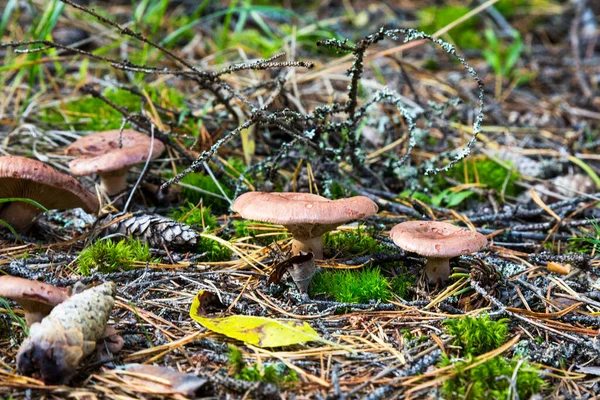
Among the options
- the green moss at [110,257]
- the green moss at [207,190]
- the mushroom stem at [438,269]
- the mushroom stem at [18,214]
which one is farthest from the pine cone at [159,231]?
the mushroom stem at [438,269]

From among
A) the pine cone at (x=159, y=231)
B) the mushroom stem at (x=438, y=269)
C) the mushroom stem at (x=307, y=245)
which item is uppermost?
the pine cone at (x=159, y=231)

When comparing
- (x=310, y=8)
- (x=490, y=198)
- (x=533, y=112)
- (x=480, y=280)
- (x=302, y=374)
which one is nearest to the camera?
(x=302, y=374)

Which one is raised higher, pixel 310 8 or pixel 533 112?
pixel 310 8

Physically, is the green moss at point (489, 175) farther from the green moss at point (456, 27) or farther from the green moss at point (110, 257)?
the green moss at point (456, 27)

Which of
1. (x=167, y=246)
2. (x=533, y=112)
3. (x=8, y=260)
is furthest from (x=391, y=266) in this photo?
(x=533, y=112)

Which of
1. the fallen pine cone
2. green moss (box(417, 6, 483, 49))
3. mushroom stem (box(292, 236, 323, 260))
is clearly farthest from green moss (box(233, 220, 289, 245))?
green moss (box(417, 6, 483, 49))

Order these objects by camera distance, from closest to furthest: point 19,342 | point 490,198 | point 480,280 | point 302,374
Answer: point 302,374 < point 19,342 < point 480,280 < point 490,198

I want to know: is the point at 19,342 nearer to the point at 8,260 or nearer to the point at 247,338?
the point at 8,260
